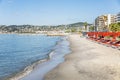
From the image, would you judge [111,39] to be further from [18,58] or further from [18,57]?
[18,58]

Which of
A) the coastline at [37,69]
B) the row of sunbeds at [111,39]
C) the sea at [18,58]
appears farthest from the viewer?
the row of sunbeds at [111,39]

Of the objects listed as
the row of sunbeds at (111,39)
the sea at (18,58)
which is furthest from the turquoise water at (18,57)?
the row of sunbeds at (111,39)

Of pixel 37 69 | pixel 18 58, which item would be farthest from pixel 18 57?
pixel 37 69

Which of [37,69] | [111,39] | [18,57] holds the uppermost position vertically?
[37,69]

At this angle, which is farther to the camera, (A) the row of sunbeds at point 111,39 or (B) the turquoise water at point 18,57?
(A) the row of sunbeds at point 111,39

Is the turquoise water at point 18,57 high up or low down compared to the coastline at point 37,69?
down

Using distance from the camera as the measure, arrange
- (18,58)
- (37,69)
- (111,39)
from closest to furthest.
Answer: (37,69) < (18,58) < (111,39)

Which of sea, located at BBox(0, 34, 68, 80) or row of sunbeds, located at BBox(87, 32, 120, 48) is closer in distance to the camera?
sea, located at BBox(0, 34, 68, 80)

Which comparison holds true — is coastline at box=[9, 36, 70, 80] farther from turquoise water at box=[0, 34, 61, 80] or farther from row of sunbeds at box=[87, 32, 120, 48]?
row of sunbeds at box=[87, 32, 120, 48]

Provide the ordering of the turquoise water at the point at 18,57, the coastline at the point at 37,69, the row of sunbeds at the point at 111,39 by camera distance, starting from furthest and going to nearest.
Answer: the row of sunbeds at the point at 111,39 < the turquoise water at the point at 18,57 < the coastline at the point at 37,69

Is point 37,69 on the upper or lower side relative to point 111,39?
upper

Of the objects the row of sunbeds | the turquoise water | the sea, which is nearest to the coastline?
the sea

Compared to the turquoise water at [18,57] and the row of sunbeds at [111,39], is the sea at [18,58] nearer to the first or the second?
the turquoise water at [18,57]

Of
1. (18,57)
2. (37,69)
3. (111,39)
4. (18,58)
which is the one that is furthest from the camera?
(111,39)
